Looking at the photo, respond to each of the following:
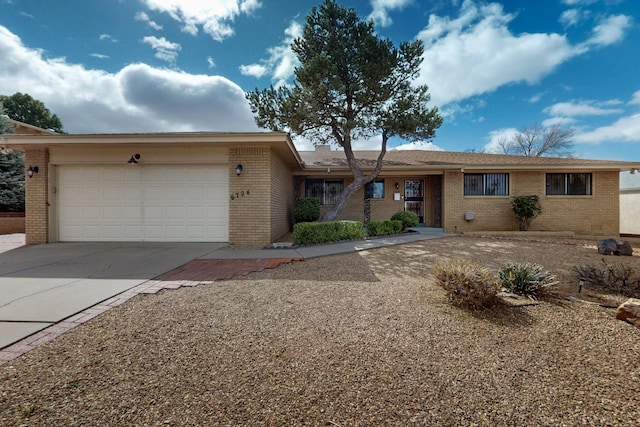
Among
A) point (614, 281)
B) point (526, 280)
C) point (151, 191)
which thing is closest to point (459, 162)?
point (614, 281)

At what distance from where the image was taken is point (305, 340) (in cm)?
244

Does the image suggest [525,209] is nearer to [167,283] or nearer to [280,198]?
[280,198]

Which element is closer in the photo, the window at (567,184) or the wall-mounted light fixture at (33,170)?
the wall-mounted light fixture at (33,170)

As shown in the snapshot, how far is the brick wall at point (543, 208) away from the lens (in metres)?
11.2

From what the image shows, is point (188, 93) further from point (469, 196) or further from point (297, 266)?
point (469, 196)

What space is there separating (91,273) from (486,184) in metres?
13.8

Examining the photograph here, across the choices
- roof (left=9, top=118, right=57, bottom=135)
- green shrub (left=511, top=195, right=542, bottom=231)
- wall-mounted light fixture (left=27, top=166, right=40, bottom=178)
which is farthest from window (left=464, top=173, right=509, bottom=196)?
roof (left=9, top=118, right=57, bottom=135)

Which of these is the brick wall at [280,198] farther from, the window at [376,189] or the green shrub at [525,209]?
the green shrub at [525,209]

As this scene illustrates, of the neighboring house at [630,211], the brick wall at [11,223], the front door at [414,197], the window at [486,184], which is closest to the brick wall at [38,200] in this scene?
the brick wall at [11,223]

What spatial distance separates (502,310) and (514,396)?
163 centimetres

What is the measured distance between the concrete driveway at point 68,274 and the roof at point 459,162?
6.98 metres

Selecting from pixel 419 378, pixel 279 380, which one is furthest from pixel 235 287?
pixel 419 378

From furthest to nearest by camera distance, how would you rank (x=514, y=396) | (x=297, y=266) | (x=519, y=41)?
1. (x=519, y=41)
2. (x=297, y=266)
3. (x=514, y=396)

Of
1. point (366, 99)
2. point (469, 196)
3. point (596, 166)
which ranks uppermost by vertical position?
point (366, 99)
